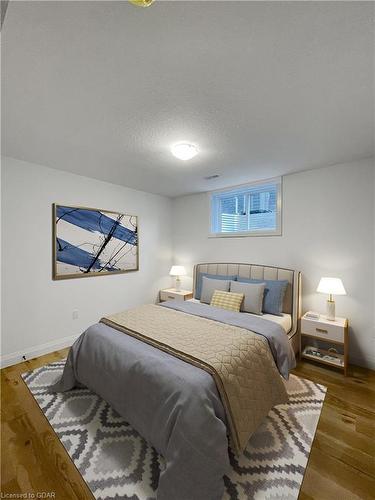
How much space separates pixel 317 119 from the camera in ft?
5.83

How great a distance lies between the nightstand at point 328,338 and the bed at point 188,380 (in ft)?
1.93

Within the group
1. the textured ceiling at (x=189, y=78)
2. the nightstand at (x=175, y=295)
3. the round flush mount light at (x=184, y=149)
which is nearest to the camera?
A: the textured ceiling at (x=189, y=78)

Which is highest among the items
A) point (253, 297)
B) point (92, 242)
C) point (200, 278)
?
point (92, 242)

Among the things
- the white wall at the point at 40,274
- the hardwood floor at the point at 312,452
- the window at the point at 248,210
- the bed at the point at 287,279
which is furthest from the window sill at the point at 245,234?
the hardwood floor at the point at 312,452

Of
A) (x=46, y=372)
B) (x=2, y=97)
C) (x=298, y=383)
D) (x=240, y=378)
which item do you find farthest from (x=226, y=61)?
(x=46, y=372)

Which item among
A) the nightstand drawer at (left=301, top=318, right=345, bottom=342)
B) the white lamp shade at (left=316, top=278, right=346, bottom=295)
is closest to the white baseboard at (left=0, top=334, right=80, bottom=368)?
the nightstand drawer at (left=301, top=318, right=345, bottom=342)

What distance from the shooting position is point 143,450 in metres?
1.55

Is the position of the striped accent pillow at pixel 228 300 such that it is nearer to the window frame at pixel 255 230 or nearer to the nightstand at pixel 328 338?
the nightstand at pixel 328 338

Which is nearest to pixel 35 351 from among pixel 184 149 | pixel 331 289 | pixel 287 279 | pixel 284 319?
pixel 184 149

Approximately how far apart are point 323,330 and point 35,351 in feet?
11.3

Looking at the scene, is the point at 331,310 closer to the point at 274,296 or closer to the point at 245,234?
A: the point at 274,296

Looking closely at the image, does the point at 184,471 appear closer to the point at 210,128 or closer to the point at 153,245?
the point at 210,128

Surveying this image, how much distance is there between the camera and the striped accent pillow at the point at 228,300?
9.22ft

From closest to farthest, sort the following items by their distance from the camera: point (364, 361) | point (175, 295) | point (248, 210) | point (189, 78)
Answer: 1. point (189, 78)
2. point (364, 361)
3. point (248, 210)
4. point (175, 295)
